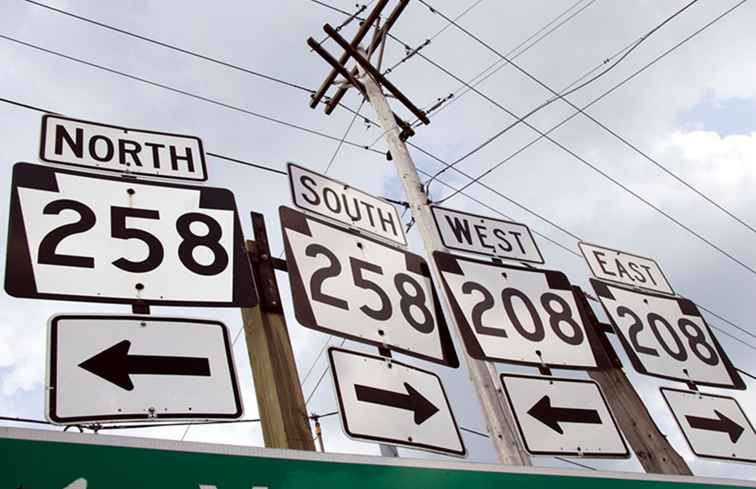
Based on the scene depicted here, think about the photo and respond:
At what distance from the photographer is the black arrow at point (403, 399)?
3318 mm

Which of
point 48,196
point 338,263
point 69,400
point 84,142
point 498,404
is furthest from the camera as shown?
point 498,404

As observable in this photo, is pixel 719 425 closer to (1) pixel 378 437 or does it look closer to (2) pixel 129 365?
(1) pixel 378 437

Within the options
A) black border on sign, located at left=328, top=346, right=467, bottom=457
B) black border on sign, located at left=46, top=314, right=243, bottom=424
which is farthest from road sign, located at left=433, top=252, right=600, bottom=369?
black border on sign, located at left=46, top=314, right=243, bottom=424

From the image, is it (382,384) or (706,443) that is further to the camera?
(706,443)

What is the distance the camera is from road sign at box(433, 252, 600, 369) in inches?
170

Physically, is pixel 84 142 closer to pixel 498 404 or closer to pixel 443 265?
pixel 443 265

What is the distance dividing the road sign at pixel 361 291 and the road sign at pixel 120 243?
1.23ft

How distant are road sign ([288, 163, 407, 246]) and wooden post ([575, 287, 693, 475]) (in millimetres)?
1794

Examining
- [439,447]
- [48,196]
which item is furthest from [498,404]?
[48,196]

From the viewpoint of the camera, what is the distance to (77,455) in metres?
1.95

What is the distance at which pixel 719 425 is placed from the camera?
5.04 m

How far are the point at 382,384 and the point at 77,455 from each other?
178 cm

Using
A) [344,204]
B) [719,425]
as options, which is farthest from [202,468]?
[719,425]

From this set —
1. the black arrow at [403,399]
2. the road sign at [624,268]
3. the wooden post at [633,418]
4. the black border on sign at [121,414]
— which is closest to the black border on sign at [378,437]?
the black arrow at [403,399]
